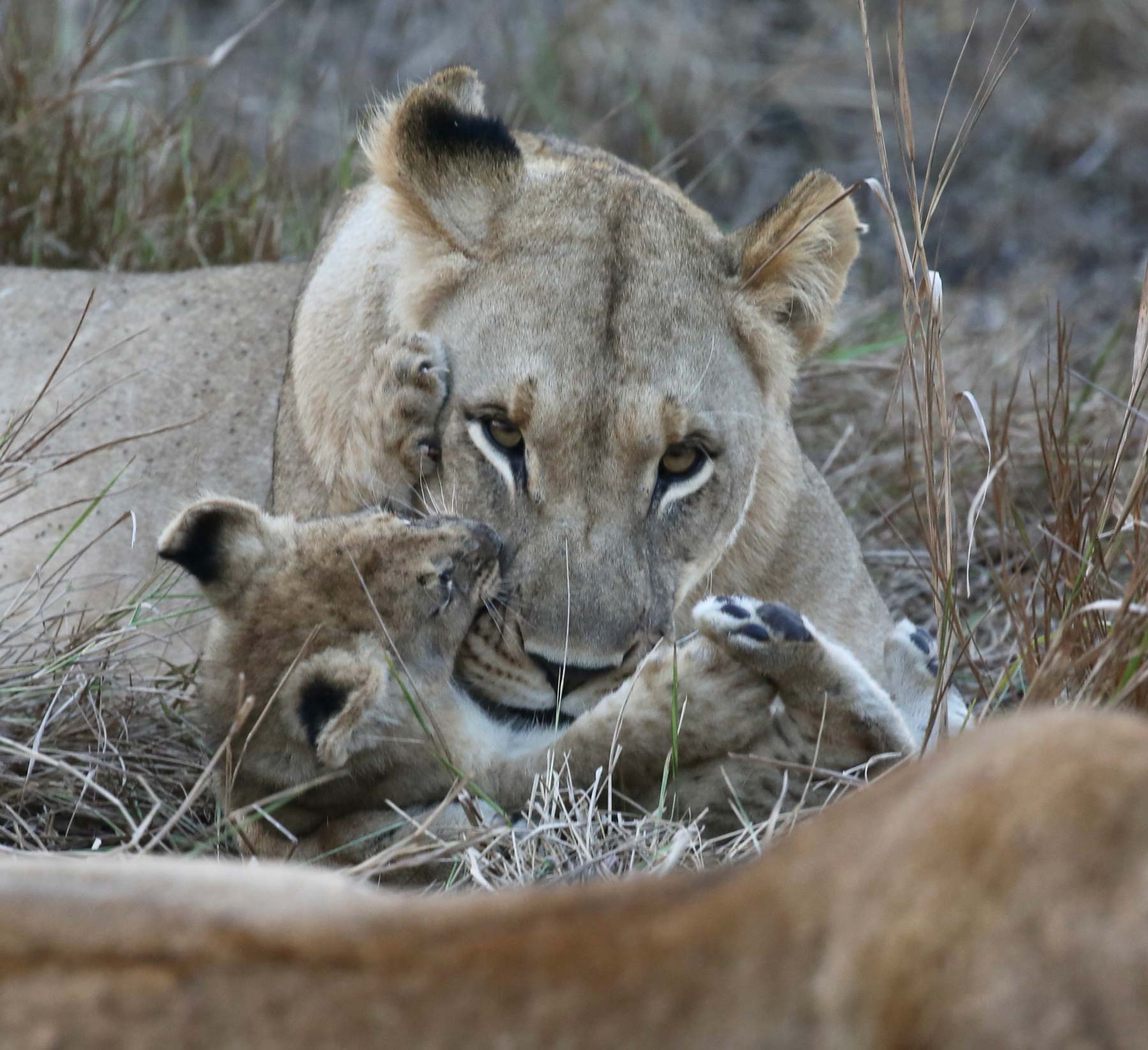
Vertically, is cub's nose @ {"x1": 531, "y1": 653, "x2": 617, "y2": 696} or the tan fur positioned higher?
the tan fur

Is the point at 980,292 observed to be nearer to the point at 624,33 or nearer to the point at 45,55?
the point at 624,33

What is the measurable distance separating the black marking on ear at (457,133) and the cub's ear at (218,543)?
0.81 m

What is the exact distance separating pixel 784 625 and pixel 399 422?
809 millimetres

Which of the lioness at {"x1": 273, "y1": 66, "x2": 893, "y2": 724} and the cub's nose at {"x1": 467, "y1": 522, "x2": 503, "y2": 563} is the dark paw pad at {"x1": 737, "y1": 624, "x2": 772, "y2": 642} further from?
the cub's nose at {"x1": 467, "y1": 522, "x2": 503, "y2": 563}

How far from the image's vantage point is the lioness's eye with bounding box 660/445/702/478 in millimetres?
2939

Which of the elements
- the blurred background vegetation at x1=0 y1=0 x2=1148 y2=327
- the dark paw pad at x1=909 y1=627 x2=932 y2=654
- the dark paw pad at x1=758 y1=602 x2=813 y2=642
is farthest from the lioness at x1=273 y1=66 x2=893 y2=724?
the blurred background vegetation at x1=0 y1=0 x2=1148 y2=327

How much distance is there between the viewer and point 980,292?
284 inches

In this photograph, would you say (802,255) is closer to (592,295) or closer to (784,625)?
(592,295)

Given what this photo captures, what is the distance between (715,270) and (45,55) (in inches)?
141

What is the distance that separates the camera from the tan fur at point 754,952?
99 centimetres

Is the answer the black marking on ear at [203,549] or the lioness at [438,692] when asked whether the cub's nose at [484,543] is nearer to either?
the lioness at [438,692]

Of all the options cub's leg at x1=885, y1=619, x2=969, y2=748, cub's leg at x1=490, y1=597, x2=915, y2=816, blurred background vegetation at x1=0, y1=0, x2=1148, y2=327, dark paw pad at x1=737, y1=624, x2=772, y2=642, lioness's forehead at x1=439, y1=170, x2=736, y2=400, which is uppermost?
lioness's forehead at x1=439, y1=170, x2=736, y2=400

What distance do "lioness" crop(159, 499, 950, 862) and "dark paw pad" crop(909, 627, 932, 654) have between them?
405 millimetres

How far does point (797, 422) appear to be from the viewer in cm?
503
